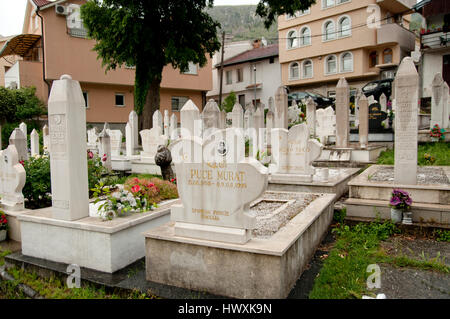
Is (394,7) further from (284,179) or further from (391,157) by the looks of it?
(284,179)

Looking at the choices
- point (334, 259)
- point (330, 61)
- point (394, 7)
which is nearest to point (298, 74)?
point (330, 61)

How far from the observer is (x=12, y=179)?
20.5ft

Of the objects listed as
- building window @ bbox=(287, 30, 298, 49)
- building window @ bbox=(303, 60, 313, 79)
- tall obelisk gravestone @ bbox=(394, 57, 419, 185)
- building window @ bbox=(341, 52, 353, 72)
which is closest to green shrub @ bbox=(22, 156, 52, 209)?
tall obelisk gravestone @ bbox=(394, 57, 419, 185)

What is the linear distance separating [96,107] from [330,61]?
21.1 meters

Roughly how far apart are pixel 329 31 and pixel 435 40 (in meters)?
8.71

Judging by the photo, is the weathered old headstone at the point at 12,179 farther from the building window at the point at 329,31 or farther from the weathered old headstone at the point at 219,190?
the building window at the point at 329,31

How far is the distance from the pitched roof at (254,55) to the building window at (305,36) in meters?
3.90

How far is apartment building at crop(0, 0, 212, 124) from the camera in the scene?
2216 centimetres

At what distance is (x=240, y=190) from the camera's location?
3822 millimetres

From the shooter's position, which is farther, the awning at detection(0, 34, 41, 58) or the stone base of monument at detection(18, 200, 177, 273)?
the awning at detection(0, 34, 41, 58)

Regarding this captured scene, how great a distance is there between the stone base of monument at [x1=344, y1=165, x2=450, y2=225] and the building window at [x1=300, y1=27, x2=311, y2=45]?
2659 cm

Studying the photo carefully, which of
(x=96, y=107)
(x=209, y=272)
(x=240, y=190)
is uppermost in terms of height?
(x=96, y=107)

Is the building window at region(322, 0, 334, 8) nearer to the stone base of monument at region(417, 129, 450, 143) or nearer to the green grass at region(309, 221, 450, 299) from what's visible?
the stone base of monument at region(417, 129, 450, 143)

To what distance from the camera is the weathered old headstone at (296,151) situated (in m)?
7.99
